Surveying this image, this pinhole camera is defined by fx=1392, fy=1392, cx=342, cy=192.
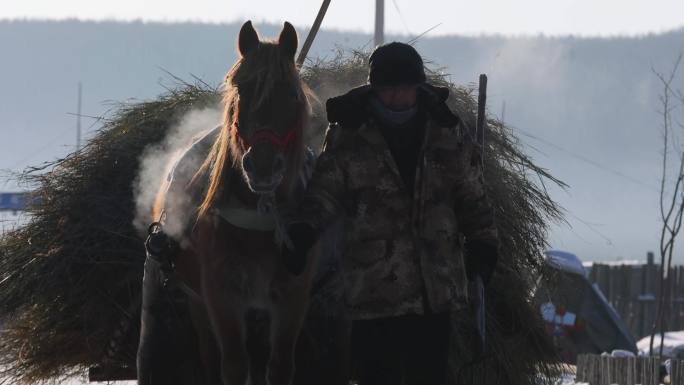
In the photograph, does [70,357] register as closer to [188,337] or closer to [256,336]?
[188,337]

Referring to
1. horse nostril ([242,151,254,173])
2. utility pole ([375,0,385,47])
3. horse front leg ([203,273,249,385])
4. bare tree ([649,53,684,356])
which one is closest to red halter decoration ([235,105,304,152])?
horse nostril ([242,151,254,173])

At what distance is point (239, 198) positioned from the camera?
18.5 ft

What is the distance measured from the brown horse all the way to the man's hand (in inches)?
3.5

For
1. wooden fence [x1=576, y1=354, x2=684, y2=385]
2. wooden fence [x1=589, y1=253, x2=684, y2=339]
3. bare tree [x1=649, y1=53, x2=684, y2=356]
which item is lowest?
wooden fence [x1=589, y1=253, x2=684, y2=339]

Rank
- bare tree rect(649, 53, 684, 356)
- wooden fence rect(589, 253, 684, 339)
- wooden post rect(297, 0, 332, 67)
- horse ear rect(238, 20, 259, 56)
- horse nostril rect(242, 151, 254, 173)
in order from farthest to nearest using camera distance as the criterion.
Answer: wooden fence rect(589, 253, 684, 339), bare tree rect(649, 53, 684, 356), wooden post rect(297, 0, 332, 67), horse ear rect(238, 20, 259, 56), horse nostril rect(242, 151, 254, 173)

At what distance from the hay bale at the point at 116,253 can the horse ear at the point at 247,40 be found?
49.7 inches

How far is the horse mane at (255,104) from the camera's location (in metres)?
5.48

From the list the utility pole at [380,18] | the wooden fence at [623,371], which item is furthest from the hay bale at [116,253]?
the utility pole at [380,18]

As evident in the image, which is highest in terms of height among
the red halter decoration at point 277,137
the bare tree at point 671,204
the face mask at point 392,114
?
the face mask at point 392,114

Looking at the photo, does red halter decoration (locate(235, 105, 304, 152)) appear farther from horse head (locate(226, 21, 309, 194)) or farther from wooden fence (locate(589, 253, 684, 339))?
wooden fence (locate(589, 253, 684, 339))

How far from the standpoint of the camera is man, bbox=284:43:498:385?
17.1ft

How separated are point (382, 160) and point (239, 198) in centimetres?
72

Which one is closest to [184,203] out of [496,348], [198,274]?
[198,274]

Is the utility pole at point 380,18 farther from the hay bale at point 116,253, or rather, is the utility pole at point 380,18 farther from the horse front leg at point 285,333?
the horse front leg at point 285,333
